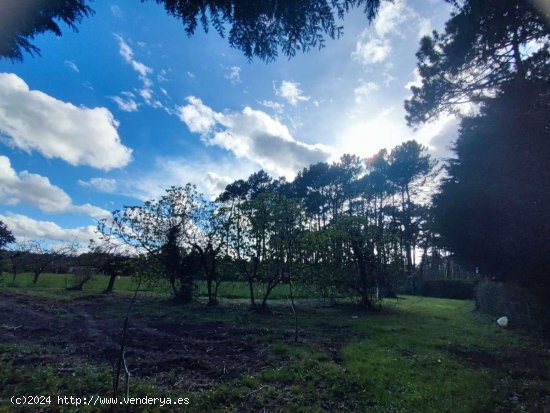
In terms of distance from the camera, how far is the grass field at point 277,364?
195 inches

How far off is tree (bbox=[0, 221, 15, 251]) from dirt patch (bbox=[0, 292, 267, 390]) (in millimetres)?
10549

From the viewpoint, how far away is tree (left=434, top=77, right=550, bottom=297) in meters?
9.51

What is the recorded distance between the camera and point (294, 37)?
377cm

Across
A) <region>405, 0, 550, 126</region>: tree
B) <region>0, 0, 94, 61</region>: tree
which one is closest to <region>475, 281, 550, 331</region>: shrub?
<region>405, 0, 550, 126</region>: tree

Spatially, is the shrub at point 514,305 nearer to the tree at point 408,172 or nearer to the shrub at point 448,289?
the shrub at point 448,289

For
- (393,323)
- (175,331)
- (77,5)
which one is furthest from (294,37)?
(393,323)

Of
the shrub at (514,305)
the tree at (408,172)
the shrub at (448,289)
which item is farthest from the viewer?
the tree at (408,172)

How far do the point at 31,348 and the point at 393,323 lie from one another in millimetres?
11978

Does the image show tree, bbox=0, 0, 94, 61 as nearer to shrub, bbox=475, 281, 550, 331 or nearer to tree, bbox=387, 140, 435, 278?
shrub, bbox=475, 281, 550, 331

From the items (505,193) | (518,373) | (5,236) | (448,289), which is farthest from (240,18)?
(448,289)

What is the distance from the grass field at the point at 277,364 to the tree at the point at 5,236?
1061cm

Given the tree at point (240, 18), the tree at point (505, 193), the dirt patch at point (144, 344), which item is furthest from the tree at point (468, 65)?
the dirt patch at point (144, 344)

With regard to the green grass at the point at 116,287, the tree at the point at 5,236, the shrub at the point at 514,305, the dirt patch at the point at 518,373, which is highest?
the tree at the point at 5,236

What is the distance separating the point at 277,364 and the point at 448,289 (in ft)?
98.9
